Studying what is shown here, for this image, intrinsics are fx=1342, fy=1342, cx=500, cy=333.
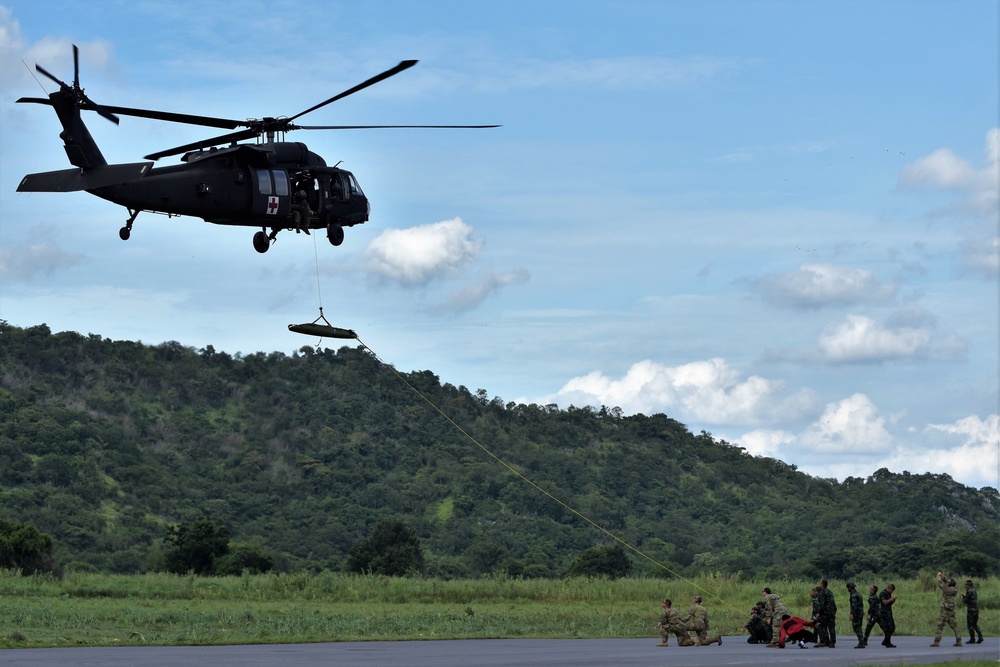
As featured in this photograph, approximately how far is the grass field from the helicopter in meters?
10.7

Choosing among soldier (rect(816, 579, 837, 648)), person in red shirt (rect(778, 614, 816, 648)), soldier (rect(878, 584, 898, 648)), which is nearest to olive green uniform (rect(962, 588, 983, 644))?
soldier (rect(878, 584, 898, 648))

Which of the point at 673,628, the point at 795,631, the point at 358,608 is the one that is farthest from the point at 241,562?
the point at 795,631

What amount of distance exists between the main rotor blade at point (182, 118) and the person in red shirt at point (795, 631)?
18678 mm

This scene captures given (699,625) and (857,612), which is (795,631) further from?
(699,625)

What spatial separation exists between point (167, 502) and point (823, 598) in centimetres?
9278

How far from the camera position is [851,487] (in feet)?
487

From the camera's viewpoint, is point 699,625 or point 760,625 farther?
point 760,625

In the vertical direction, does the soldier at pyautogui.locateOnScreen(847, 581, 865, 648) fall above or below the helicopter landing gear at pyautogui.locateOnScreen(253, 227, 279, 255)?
below

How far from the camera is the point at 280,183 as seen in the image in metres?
33.2

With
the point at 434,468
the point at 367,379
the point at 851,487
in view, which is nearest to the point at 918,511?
the point at 851,487

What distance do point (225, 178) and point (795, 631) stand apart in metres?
18.2

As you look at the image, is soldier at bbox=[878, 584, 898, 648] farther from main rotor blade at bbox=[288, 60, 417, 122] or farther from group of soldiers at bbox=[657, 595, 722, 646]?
main rotor blade at bbox=[288, 60, 417, 122]

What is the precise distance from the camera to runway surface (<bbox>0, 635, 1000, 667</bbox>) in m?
26.9

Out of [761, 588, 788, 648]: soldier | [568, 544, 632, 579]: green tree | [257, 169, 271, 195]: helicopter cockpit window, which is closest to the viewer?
[257, 169, 271, 195]: helicopter cockpit window
